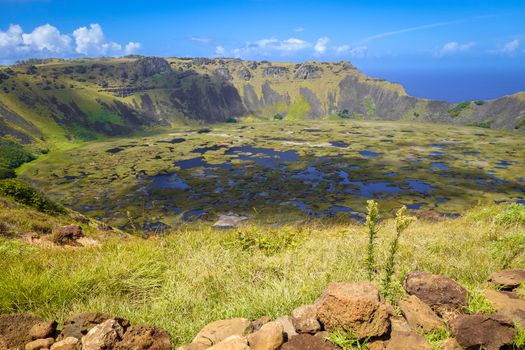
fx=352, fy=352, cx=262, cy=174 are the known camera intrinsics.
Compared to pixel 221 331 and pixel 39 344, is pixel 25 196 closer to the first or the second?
pixel 39 344

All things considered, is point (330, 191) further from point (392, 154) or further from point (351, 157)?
point (392, 154)

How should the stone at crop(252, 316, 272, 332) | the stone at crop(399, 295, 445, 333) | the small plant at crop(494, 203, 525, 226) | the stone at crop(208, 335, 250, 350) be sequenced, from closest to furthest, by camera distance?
1. the stone at crop(208, 335, 250, 350)
2. the stone at crop(399, 295, 445, 333)
3. the stone at crop(252, 316, 272, 332)
4. the small plant at crop(494, 203, 525, 226)

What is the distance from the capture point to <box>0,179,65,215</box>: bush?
28.8 metres

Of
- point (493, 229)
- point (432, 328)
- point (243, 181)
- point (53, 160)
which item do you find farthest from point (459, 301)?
point (53, 160)

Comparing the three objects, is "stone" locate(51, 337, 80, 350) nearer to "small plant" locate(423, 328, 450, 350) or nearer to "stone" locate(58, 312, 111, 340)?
"stone" locate(58, 312, 111, 340)

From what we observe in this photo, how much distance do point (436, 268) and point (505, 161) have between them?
181 meters

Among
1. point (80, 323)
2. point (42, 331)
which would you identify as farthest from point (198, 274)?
point (42, 331)

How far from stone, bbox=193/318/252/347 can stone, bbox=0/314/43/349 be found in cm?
270

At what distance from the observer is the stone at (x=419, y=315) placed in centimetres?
588

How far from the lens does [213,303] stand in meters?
7.45

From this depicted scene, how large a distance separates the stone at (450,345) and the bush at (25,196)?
3068cm

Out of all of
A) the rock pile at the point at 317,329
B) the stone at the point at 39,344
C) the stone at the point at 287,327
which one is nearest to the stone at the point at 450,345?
the rock pile at the point at 317,329

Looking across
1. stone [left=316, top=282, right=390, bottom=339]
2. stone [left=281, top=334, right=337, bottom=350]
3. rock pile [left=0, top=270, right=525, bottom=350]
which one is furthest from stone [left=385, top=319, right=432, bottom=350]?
stone [left=281, top=334, right=337, bottom=350]

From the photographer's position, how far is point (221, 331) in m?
5.75
